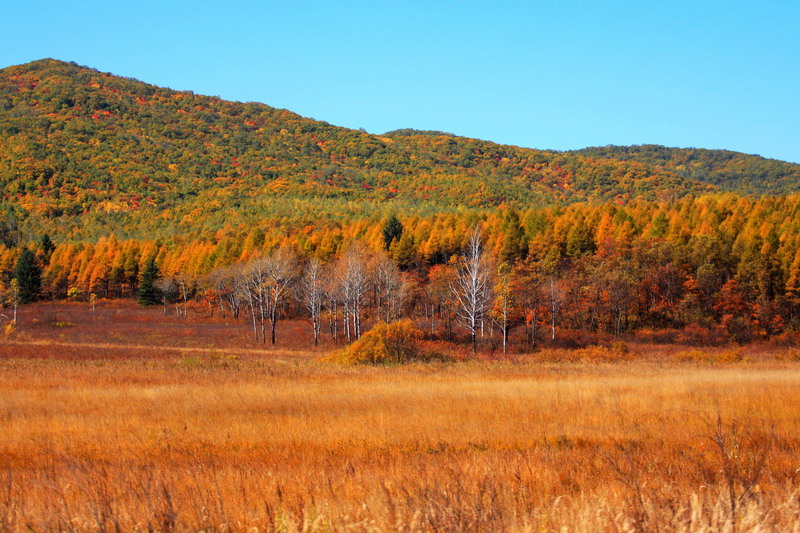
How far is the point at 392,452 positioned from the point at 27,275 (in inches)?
4507

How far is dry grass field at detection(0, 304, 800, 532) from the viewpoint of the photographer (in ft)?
16.8

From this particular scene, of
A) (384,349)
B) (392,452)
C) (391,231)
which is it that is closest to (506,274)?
(384,349)

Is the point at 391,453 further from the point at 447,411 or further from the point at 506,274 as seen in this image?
the point at 506,274

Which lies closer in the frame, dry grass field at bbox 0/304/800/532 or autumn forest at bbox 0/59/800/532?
dry grass field at bbox 0/304/800/532

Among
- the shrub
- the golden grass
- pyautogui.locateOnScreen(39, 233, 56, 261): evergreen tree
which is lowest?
the shrub

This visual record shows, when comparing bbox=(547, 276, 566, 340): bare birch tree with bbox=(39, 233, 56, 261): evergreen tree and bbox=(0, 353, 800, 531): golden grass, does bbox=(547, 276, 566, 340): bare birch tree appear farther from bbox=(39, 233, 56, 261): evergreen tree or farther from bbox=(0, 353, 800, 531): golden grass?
bbox=(39, 233, 56, 261): evergreen tree

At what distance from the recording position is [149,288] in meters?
102

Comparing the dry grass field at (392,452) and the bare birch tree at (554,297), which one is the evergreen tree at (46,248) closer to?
the bare birch tree at (554,297)

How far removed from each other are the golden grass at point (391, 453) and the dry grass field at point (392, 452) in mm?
41

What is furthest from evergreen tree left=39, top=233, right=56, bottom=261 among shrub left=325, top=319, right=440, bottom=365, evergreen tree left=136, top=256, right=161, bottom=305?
shrub left=325, top=319, right=440, bottom=365

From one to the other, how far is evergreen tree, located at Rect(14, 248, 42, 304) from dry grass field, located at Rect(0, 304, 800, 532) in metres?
90.9

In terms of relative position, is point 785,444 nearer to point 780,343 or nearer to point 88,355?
point 88,355

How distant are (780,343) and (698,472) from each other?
53611 mm

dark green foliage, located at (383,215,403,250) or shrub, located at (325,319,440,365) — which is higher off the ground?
dark green foliage, located at (383,215,403,250)
